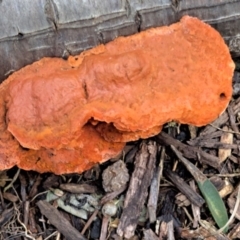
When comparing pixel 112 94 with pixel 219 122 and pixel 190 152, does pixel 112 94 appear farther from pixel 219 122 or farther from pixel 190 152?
pixel 219 122

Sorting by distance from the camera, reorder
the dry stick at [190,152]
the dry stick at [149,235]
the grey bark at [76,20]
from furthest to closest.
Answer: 1. the dry stick at [190,152]
2. the dry stick at [149,235]
3. the grey bark at [76,20]

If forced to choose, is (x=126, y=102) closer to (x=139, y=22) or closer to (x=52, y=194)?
(x=139, y=22)

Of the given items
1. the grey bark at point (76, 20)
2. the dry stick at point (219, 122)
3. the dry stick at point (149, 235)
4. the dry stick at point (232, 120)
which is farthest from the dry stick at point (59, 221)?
the dry stick at point (232, 120)

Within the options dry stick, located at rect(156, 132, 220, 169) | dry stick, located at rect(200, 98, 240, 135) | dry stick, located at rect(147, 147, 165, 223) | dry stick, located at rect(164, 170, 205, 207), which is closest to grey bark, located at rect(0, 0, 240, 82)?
dry stick, located at rect(200, 98, 240, 135)

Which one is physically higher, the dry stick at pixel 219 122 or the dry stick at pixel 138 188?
the dry stick at pixel 219 122

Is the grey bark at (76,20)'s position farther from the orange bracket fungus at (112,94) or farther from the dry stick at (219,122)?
the dry stick at (219,122)

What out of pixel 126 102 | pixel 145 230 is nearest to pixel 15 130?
pixel 126 102

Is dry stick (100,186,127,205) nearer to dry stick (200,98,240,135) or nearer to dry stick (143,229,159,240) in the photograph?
dry stick (143,229,159,240)


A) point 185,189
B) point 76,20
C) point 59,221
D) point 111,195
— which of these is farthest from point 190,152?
point 76,20
